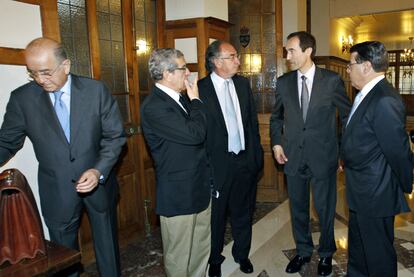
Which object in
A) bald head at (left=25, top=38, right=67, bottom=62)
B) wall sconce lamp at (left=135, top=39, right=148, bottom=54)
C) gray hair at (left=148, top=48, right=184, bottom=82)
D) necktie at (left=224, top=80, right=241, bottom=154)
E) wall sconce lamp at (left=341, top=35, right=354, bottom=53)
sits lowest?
necktie at (left=224, top=80, right=241, bottom=154)

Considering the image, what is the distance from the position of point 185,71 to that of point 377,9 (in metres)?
8.40

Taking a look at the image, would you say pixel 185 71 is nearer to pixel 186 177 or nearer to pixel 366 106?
pixel 186 177

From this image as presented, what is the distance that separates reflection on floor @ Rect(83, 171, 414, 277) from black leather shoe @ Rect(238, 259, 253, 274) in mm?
39

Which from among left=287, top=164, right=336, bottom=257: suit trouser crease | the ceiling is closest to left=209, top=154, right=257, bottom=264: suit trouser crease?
left=287, top=164, right=336, bottom=257: suit trouser crease

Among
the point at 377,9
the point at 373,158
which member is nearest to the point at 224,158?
the point at 373,158

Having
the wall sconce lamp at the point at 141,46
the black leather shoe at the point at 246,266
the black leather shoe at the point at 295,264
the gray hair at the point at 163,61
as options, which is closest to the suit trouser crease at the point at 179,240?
the black leather shoe at the point at 246,266

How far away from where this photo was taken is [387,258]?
2.06m

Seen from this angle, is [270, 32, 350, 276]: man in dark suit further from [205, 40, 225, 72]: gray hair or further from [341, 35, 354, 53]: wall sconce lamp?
[341, 35, 354, 53]: wall sconce lamp

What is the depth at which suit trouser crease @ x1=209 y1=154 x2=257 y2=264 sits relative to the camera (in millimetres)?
2520

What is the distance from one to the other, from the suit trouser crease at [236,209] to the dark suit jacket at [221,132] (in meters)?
0.06

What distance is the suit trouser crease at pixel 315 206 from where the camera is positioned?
2.57m

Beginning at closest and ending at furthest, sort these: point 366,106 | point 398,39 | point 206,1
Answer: point 366,106 → point 206,1 → point 398,39

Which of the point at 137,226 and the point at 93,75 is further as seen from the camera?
the point at 137,226

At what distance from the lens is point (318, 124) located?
8.21 feet
